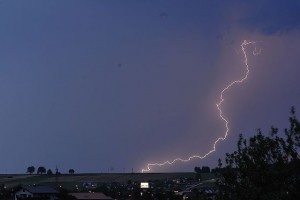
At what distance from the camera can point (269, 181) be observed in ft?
40.4

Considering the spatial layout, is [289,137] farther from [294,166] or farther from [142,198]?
[142,198]

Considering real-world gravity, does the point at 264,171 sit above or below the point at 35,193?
below

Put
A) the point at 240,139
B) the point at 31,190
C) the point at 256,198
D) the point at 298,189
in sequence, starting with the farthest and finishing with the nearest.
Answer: the point at 31,190 < the point at 240,139 < the point at 256,198 < the point at 298,189

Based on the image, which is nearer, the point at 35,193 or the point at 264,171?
the point at 264,171

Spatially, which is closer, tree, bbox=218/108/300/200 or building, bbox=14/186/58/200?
tree, bbox=218/108/300/200

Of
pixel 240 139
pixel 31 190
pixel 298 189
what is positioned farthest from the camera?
pixel 31 190

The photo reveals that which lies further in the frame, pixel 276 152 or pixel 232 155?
pixel 232 155

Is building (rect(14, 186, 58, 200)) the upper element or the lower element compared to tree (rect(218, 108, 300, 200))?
upper

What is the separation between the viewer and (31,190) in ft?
283

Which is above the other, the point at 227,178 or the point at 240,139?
the point at 240,139

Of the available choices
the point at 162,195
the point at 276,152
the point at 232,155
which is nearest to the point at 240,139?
the point at 232,155

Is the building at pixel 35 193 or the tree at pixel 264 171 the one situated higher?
the building at pixel 35 193

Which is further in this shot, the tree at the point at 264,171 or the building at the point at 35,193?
the building at the point at 35,193

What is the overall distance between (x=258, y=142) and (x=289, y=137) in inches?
46.5
